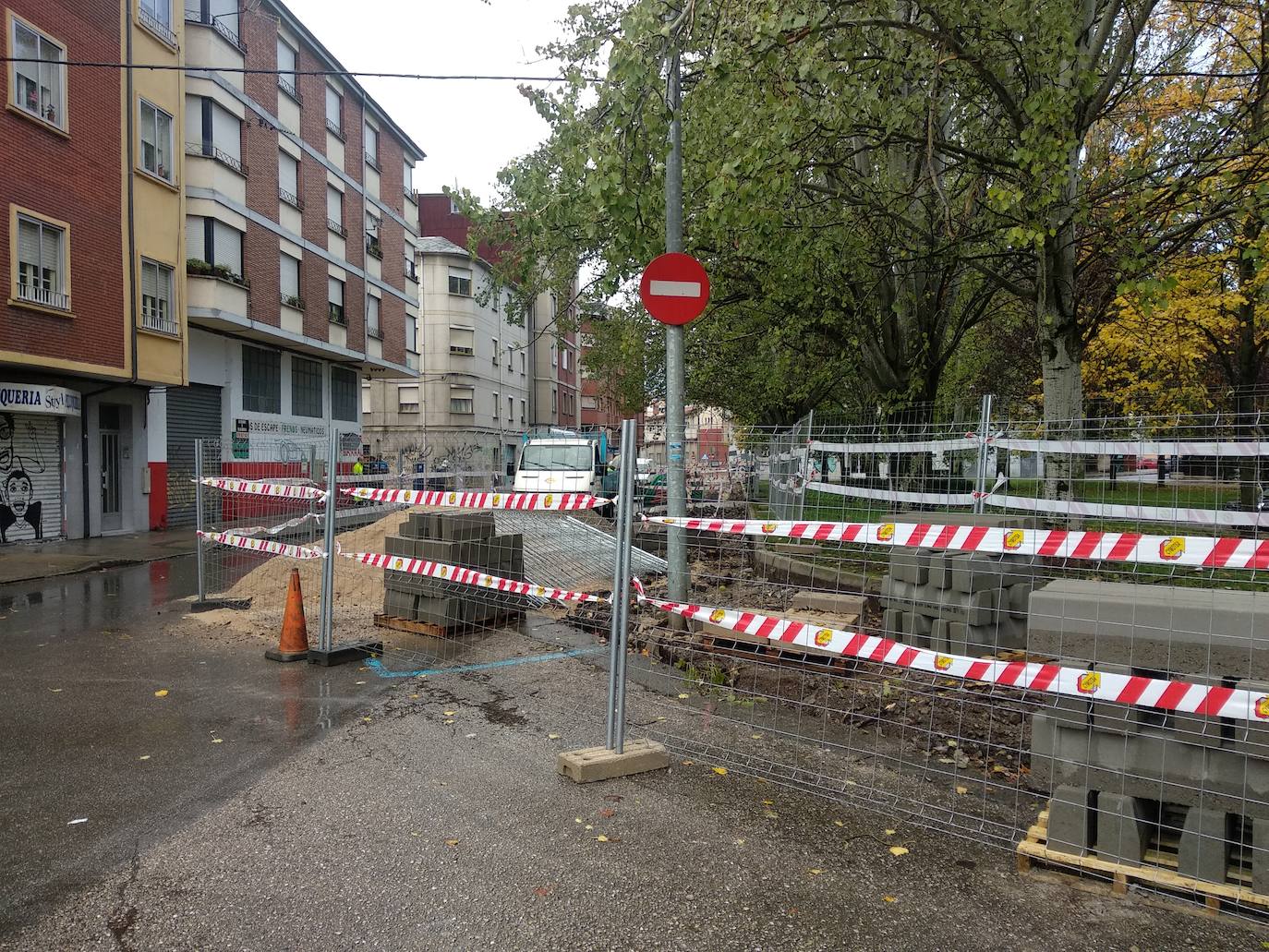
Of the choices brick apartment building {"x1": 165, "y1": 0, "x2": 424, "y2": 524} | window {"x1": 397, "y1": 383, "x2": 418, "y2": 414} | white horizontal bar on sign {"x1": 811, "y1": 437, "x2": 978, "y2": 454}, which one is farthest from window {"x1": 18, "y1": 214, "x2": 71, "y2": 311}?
window {"x1": 397, "y1": 383, "x2": 418, "y2": 414}

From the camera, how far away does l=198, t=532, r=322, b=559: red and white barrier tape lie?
7.71 meters

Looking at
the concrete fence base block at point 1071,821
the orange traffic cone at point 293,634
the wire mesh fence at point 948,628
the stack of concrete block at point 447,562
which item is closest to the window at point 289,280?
the wire mesh fence at point 948,628

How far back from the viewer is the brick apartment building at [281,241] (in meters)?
21.3

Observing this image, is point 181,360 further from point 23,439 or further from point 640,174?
point 640,174

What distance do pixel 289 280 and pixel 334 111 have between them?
23.1 feet

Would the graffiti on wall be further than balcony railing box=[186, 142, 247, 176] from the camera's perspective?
No

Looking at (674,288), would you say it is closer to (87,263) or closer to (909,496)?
(909,496)

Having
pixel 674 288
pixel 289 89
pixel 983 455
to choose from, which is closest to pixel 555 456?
pixel 983 455

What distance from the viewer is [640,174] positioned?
749 centimetres

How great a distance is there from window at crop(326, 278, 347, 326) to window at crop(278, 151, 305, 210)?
2745mm

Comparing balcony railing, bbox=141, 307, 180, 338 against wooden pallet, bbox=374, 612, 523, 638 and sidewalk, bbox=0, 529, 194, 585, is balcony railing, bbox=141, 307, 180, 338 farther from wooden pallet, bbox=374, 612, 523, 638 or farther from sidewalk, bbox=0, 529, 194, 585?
wooden pallet, bbox=374, 612, 523, 638

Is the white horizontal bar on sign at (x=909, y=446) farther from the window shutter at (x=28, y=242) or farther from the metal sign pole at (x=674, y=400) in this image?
the window shutter at (x=28, y=242)

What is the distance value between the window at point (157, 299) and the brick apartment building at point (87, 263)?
0.04 meters

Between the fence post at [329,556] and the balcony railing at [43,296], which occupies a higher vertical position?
the balcony railing at [43,296]
